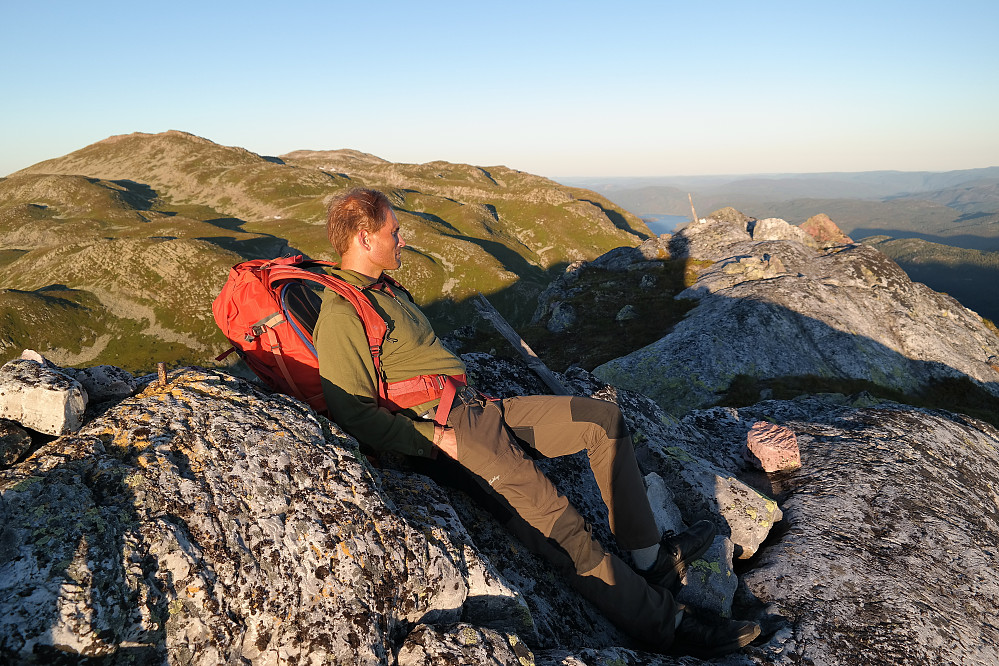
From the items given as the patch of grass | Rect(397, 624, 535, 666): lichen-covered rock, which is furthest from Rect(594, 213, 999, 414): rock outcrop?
Rect(397, 624, 535, 666): lichen-covered rock

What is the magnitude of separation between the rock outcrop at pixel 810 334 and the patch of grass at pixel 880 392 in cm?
51

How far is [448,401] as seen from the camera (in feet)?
24.6

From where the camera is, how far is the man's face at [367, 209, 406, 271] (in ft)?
25.1

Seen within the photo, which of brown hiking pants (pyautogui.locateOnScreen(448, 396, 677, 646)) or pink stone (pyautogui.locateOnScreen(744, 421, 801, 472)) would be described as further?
pink stone (pyautogui.locateOnScreen(744, 421, 801, 472))

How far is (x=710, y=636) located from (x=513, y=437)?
13.5 ft

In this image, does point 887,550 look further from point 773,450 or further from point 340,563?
point 340,563

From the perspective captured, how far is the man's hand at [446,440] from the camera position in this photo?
24.0ft

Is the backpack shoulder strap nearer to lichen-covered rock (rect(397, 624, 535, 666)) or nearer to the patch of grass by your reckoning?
lichen-covered rock (rect(397, 624, 535, 666))

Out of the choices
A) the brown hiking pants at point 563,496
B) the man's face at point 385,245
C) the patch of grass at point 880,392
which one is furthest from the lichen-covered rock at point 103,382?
the patch of grass at point 880,392

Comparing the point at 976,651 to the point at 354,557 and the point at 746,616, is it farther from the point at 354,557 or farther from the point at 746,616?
the point at 354,557

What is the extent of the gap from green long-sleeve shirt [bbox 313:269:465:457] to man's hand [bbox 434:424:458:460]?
3.6 inches

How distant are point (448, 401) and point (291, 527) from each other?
9.28 ft

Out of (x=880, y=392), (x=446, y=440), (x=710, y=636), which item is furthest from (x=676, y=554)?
(x=880, y=392)

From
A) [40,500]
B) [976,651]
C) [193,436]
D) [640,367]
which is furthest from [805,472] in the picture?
[640,367]
